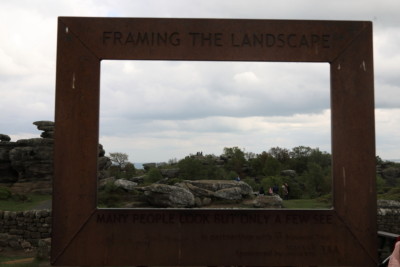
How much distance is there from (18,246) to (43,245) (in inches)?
176

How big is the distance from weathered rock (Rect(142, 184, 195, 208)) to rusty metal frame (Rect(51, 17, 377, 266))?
1342 centimetres

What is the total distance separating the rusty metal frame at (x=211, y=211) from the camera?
13.9 feet

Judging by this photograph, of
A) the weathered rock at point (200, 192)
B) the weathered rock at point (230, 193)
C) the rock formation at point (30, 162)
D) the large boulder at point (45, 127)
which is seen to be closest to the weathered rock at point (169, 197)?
the weathered rock at point (200, 192)

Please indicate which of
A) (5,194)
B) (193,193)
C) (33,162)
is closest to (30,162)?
(33,162)

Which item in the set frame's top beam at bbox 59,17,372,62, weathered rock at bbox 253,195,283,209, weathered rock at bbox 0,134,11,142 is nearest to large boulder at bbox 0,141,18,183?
weathered rock at bbox 0,134,11,142


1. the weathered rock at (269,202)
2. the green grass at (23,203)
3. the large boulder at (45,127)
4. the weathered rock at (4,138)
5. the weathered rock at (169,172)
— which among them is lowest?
the green grass at (23,203)

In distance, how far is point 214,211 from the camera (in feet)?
14.0

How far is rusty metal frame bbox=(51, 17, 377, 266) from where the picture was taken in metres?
4.23

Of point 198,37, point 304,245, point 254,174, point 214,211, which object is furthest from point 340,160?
point 254,174

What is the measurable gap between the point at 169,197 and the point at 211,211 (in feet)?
44.7

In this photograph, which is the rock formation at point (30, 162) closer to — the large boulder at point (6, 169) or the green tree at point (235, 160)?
the large boulder at point (6, 169)

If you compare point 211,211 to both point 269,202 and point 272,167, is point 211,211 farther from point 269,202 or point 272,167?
point 272,167

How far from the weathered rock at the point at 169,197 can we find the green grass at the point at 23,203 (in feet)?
18.7

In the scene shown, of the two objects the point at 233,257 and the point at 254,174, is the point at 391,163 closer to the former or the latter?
the point at 254,174
